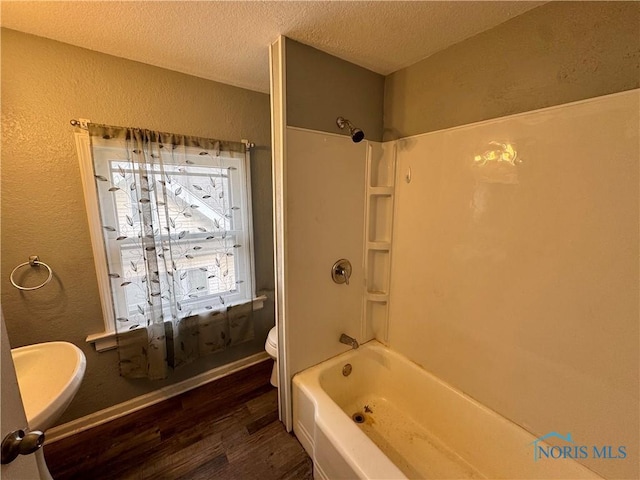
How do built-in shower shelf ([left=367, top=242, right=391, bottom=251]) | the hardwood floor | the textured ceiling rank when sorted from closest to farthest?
the textured ceiling, the hardwood floor, built-in shower shelf ([left=367, top=242, right=391, bottom=251])

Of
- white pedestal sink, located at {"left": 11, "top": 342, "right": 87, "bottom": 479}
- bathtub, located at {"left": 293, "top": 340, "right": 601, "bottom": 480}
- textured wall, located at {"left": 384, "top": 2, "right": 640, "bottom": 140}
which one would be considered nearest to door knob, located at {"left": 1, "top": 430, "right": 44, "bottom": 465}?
white pedestal sink, located at {"left": 11, "top": 342, "right": 87, "bottom": 479}

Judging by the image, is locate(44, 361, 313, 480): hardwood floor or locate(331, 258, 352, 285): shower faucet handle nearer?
locate(44, 361, 313, 480): hardwood floor

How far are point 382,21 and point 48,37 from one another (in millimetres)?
1682

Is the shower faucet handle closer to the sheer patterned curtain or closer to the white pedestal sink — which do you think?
the sheer patterned curtain

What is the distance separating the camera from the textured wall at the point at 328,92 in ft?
4.22

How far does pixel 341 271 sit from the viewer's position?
5.25 feet

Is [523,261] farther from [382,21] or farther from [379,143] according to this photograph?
[382,21]

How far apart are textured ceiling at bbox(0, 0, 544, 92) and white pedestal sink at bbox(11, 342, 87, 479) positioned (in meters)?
1.51

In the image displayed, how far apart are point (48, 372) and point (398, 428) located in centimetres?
189

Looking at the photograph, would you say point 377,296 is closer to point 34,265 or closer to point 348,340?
point 348,340

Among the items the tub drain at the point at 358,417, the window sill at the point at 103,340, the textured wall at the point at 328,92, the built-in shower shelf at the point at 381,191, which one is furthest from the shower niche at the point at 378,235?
the window sill at the point at 103,340

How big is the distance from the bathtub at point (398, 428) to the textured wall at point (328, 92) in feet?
4.89

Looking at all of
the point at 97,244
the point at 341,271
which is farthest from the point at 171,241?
the point at 341,271

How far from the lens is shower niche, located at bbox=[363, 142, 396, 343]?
5.39 ft
